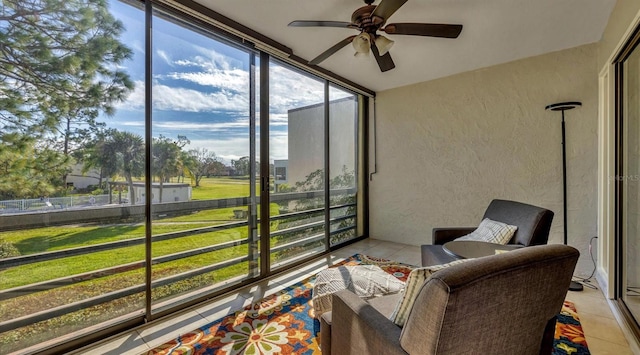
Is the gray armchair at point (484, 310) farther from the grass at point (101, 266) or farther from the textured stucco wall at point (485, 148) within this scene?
the textured stucco wall at point (485, 148)

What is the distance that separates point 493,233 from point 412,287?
186cm

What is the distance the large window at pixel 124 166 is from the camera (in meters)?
1.72

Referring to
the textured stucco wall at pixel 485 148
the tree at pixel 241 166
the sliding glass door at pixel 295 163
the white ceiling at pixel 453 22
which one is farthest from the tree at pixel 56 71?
the textured stucco wall at pixel 485 148

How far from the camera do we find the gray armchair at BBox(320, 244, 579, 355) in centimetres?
86

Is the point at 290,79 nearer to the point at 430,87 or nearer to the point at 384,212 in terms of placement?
the point at 430,87

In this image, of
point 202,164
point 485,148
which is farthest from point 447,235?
point 202,164

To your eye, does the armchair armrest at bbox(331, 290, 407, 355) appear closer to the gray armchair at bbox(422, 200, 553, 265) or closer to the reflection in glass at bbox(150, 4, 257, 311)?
the gray armchair at bbox(422, 200, 553, 265)

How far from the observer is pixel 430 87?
163 inches

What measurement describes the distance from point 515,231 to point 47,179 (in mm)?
3529

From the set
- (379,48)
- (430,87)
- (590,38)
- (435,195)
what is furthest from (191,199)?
(590,38)

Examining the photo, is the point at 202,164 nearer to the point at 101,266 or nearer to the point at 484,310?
the point at 101,266

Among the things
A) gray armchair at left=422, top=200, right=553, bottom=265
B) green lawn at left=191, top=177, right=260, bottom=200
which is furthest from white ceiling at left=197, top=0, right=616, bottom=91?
gray armchair at left=422, top=200, right=553, bottom=265

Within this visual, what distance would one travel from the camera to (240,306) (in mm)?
2453

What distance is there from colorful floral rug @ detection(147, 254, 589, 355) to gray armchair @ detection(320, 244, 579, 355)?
2.94 ft
